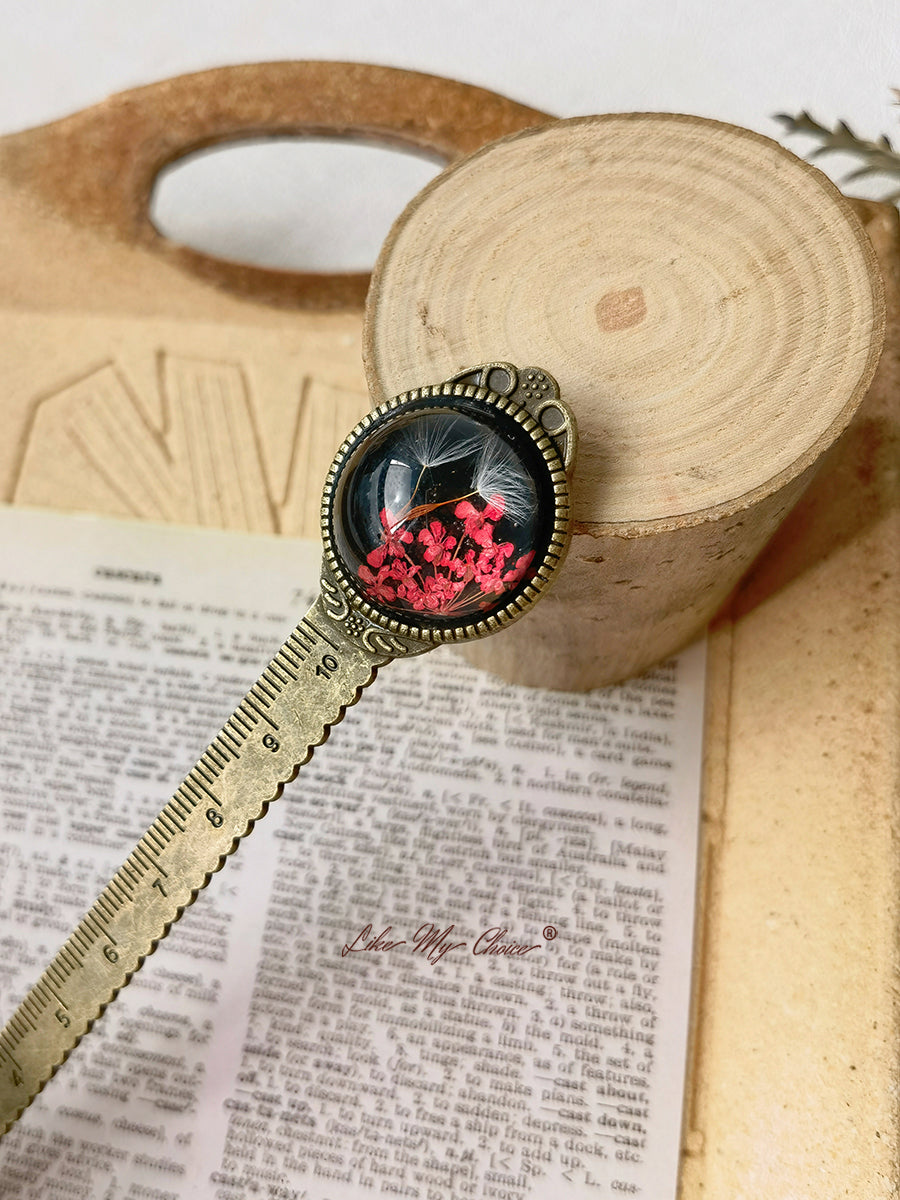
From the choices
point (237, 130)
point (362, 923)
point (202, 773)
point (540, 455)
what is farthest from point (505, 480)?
point (237, 130)

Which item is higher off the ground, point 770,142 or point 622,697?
point 770,142

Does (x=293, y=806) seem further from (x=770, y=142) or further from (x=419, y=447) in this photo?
(x=770, y=142)

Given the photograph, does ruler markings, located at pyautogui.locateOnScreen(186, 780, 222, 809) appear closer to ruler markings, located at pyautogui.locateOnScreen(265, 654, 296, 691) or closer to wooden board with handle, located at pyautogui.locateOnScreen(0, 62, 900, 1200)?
ruler markings, located at pyautogui.locateOnScreen(265, 654, 296, 691)

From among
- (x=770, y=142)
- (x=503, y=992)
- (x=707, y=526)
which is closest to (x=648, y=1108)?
(x=503, y=992)

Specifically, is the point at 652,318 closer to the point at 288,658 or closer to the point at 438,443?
the point at 438,443

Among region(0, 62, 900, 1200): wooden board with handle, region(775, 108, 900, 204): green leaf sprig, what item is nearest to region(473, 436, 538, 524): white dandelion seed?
region(0, 62, 900, 1200): wooden board with handle

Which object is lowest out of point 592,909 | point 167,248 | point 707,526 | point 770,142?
point 592,909
